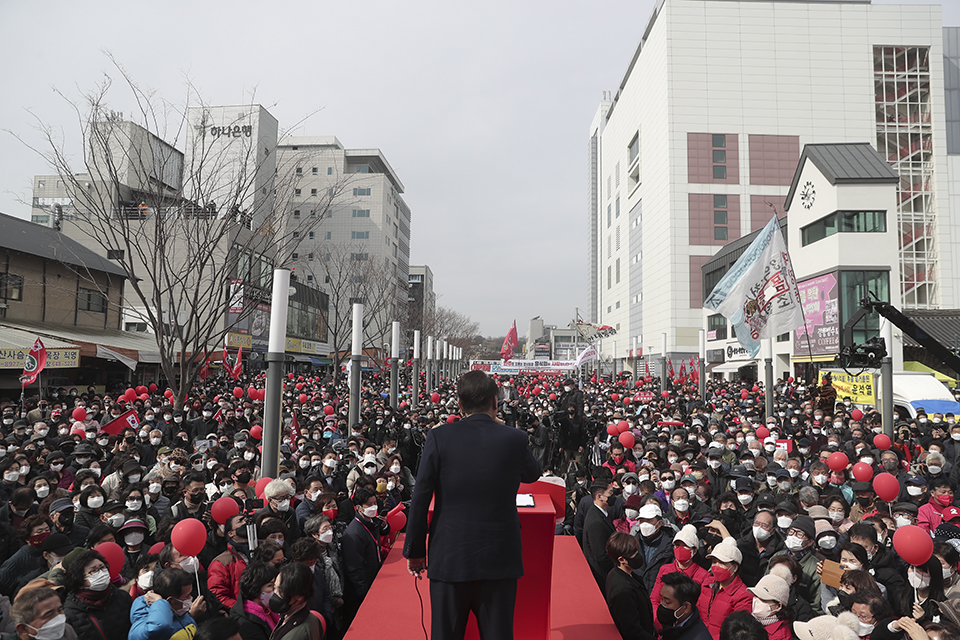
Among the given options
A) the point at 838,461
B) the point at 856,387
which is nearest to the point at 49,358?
the point at 838,461

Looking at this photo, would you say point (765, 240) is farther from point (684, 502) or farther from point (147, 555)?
point (147, 555)

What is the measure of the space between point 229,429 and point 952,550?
12929mm

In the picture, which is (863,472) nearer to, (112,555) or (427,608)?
(427,608)

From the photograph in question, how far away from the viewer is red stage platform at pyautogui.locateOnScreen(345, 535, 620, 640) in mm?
3721

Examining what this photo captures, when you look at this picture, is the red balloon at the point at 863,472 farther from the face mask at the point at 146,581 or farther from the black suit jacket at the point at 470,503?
the face mask at the point at 146,581

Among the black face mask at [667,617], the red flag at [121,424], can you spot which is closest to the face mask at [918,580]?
the black face mask at [667,617]

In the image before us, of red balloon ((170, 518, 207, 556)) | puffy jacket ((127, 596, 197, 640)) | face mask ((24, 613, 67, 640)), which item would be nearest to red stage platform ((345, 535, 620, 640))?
puffy jacket ((127, 596, 197, 640))

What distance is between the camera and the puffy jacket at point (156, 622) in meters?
3.42

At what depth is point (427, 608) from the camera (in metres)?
4.01

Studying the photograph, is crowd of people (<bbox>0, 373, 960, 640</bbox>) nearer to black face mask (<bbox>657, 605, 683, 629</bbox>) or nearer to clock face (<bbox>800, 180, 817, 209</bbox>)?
black face mask (<bbox>657, 605, 683, 629</bbox>)

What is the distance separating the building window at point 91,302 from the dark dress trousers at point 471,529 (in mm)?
29583

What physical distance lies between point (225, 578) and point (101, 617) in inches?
34.5

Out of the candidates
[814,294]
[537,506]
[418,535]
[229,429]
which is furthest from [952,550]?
[814,294]

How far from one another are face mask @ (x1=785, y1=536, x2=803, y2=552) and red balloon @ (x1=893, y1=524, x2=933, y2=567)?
1044mm
